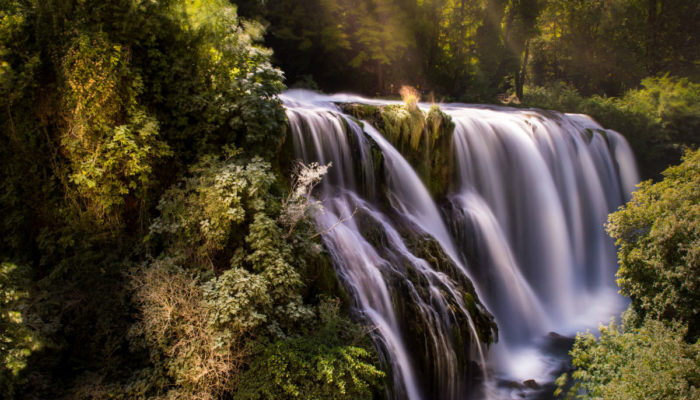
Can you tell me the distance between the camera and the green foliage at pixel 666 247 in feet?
26.5

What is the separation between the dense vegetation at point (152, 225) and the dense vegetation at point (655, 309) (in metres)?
4.65

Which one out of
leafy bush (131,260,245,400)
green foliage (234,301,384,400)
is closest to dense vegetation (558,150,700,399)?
green foliage (234,301,384,400)

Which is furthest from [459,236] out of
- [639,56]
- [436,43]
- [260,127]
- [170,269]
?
[639,56]

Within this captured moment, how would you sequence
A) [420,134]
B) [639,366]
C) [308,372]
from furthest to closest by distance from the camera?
[420,134], [639,366], [308,372]

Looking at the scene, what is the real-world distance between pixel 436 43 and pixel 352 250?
19.9 meters

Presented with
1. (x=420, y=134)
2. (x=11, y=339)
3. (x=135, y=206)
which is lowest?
(x=11, y=339)

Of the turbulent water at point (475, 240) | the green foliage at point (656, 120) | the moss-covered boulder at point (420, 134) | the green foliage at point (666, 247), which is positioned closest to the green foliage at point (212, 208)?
the turbulent water at point (475, 240)

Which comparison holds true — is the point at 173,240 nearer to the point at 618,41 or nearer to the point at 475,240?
the point at 475,240

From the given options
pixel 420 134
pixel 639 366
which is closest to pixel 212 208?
pixel 639 366

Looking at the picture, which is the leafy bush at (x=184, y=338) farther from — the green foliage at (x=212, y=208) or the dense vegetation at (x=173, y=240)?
the green foliage at (x=212, y=208)

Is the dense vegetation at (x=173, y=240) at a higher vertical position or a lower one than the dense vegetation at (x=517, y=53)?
lower

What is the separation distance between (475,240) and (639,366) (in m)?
5.29

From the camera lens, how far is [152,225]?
631 centimetres

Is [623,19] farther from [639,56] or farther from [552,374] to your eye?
[552,374]
